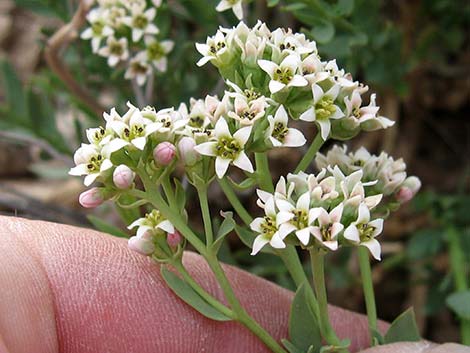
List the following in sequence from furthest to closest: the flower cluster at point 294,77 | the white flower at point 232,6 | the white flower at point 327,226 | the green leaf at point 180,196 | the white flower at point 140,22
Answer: the white flower at point 140,22, the white flower at point 232,6, the green leaf at point 180,196, the flower cluster at point 294,77, the white flower at point 327,226

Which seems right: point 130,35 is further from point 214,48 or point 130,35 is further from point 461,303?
point 461,303

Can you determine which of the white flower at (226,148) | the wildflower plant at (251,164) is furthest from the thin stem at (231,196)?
the white flower at (226,148)

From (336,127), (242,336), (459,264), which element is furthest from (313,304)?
(459,264)

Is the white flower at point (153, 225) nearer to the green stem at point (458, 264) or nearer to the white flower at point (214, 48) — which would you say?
the white flower at point (214, 48)

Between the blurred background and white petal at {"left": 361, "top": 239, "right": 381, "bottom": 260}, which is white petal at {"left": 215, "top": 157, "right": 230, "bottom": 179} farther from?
the blurred background

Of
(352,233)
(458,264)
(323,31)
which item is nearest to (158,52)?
(323,31)

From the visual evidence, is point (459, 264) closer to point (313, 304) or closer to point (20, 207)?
point (313, 304)
